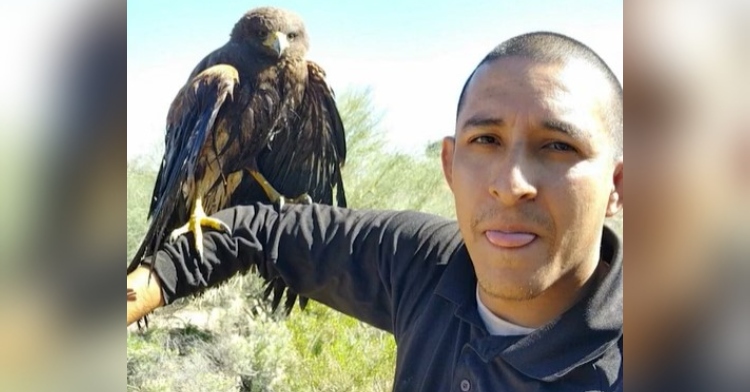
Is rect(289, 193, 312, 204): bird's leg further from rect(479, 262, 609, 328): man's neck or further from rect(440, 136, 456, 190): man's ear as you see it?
rect(479, 262, 609, 328): man's neck

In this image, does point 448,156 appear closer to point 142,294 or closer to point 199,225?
point 199,225

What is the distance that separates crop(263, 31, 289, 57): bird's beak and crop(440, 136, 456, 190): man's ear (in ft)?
1.89

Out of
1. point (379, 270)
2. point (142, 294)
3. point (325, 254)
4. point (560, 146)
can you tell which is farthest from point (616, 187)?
point (142, 294)

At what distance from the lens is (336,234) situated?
2166 millimetres

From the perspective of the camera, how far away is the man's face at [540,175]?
1723mm

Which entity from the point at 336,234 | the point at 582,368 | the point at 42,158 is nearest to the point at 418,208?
the point at 336,234

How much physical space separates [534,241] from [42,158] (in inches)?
47.3

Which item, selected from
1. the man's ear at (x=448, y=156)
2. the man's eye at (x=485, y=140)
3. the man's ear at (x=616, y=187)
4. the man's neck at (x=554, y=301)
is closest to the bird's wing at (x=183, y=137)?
the man's ear at (x=448, y=156)

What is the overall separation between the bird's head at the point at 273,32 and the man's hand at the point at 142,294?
79 cm

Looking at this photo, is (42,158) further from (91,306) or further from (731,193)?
(731,193)

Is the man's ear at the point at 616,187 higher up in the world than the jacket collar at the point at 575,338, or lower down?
higher up

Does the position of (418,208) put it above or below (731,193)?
below

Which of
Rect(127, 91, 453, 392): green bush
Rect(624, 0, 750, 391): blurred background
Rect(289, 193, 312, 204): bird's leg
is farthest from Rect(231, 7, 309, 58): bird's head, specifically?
Rect(624, 0, 750, 391): blurred background

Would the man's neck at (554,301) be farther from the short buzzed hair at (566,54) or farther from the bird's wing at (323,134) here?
the bird's wing at (323,134)
